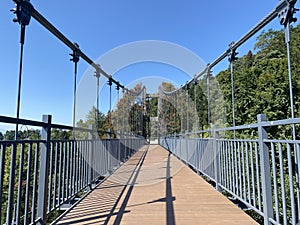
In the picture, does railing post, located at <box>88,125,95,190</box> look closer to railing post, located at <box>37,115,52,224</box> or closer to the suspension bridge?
the suspension bridge

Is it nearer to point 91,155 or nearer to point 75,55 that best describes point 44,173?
point 91,155

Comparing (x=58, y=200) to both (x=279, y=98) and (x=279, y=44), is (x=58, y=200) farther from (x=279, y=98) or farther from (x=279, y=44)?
(x=279, y=44)

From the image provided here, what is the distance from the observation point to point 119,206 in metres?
2.09

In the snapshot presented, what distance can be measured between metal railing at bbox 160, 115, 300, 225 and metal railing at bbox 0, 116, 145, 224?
5.13 feet

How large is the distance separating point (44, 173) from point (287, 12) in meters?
2.58

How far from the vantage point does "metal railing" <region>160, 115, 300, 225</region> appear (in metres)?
1.28

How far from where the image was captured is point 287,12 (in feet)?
6.82

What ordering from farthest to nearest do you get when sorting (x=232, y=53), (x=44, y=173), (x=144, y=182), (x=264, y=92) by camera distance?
(x=264, y=92) < (x=232, y=53) < (x=144, y=182) < (x=44, y=173)

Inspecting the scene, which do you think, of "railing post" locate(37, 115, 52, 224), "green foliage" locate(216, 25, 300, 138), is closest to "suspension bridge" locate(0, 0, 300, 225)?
"railing post" locate(37, 115, 52, 224)

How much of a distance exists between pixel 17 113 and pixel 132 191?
158cm

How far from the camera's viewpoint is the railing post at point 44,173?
5.33 feet

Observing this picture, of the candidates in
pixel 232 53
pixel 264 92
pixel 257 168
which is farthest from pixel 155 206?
pixel 264 92

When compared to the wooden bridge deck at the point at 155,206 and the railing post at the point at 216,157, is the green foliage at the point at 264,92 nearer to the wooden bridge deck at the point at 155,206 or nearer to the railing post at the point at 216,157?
the railing post at the point at 216,157

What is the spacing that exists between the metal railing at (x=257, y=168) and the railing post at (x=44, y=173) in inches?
62.5
